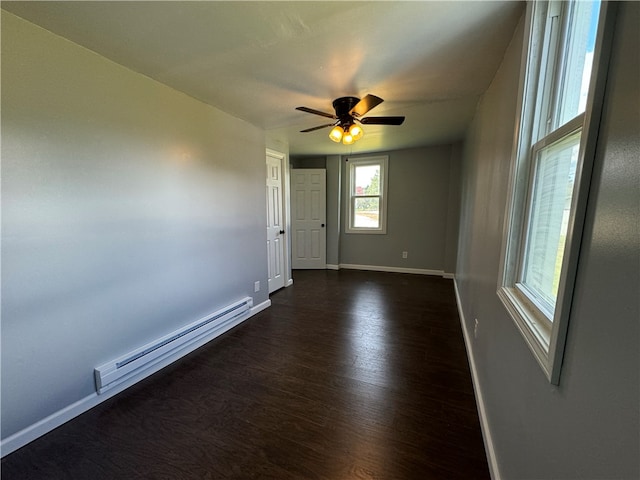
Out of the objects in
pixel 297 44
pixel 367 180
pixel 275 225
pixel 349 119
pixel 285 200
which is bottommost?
pixel 275 225

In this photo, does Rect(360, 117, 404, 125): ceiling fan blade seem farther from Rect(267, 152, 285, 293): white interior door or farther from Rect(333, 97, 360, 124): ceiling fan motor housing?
Rect(267, 152, 285, 293): white interior door

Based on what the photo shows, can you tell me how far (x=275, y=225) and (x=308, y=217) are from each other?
135cm

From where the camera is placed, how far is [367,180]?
17.2ft

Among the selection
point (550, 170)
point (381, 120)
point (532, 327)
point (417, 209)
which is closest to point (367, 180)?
point (417, 209)

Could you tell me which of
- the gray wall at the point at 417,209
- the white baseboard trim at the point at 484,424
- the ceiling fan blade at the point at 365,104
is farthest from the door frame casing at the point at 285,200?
the white baseboard trim at the point at 484,424

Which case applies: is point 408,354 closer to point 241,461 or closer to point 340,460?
point 340,460

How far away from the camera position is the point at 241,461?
4.49ft

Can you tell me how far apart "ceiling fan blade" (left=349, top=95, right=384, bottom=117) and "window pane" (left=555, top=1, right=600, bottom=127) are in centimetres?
107

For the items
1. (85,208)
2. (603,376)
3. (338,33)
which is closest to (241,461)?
(603,376)

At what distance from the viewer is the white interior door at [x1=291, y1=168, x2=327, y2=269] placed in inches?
203

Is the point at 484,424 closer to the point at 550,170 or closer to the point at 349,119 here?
the point at 550,170

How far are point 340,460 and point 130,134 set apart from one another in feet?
7.81

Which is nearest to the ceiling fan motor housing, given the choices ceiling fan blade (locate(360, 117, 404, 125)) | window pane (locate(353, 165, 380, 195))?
ceiling fan blade (locate(360, 117, 404, 125))

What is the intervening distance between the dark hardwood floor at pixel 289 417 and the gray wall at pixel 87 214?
36cm
